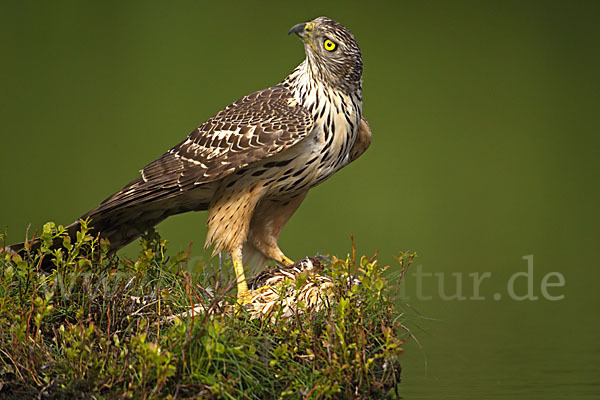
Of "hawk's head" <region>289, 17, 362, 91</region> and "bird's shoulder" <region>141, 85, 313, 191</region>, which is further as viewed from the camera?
"hawk's head" <region>289, 17, 362, 91</region>

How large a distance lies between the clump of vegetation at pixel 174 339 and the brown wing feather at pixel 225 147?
1.25 feet

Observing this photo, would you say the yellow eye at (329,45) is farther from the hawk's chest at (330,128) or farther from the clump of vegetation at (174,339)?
the clump of vegetation at (174,339)

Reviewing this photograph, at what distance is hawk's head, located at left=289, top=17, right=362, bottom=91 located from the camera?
364 cm

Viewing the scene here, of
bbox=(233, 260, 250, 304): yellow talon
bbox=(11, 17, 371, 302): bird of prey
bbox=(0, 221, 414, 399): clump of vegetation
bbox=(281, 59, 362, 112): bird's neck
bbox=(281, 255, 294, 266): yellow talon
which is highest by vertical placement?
bbox=(281, 59, 362, 112): bird's neck

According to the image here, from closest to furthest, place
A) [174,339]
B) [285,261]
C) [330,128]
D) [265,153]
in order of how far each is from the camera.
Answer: [174,339], [265,153], [330,128], [285,261]

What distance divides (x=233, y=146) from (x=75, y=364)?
4.36 feet

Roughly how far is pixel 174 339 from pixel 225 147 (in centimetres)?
118

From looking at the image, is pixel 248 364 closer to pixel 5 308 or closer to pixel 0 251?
pixel 5 308

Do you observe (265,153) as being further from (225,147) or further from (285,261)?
(285,261)

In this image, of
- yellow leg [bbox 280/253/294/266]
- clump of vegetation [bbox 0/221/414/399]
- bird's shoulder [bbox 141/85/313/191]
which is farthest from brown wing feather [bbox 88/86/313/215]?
yellow leg [bbox 280/253/294/266]

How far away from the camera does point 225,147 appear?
3666 mm

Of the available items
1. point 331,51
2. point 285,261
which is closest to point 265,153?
point 331,51

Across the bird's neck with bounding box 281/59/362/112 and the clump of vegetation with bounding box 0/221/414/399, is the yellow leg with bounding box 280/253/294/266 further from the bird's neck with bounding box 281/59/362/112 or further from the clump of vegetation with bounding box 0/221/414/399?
the bird's neck with bounding box 281/59/362/112

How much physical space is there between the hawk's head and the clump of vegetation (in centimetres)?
97
